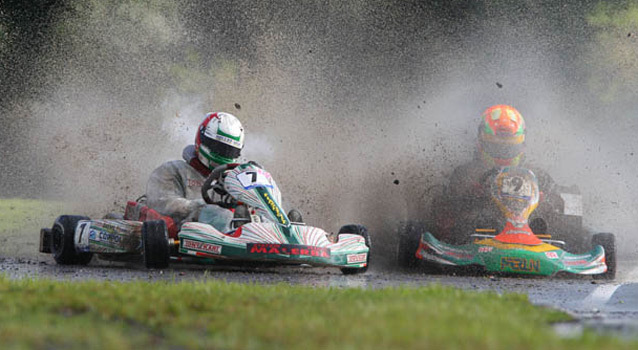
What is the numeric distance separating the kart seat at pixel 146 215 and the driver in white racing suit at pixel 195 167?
0.09 m

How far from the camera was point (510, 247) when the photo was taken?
31.6ft

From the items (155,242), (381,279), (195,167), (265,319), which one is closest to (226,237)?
(155,242)

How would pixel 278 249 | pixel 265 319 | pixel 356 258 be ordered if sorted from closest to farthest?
pixel 265 319 < pixel 278 249 < pixel 356 258

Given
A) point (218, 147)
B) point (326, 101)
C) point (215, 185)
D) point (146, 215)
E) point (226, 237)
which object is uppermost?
point (326, 101)

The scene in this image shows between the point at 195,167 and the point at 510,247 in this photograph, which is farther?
the point at 195,167

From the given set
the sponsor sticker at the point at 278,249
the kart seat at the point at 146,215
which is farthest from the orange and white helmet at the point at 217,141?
the sponsor sticker at the point at 278,249

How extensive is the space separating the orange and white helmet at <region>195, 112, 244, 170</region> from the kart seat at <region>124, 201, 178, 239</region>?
835 millimetres

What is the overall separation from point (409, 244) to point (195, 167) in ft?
8.22

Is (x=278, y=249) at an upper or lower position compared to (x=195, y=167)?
lower

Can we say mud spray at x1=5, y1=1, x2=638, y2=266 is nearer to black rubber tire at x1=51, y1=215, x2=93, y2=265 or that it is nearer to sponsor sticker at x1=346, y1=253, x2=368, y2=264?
sponsor sticker at x1=346, y1=253, x2=368, y2=264

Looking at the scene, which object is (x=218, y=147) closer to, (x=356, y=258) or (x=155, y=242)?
(x=155, y=242)

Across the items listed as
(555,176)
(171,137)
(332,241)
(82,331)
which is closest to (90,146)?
(171,137)

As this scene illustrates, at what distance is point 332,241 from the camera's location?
30.3ft

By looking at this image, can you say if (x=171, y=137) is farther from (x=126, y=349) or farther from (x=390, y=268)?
(x=126, y=349)
